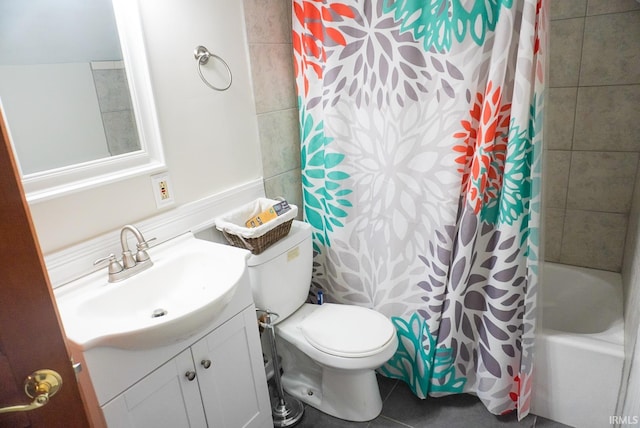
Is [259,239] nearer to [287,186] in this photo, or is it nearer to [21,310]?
[287,186]

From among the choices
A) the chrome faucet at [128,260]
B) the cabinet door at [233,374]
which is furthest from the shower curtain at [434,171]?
the chrome faucet at [128,260]

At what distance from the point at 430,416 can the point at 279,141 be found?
144 cm

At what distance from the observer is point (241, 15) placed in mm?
1844

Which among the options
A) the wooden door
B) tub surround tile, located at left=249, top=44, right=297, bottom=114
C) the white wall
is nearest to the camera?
the wooden door

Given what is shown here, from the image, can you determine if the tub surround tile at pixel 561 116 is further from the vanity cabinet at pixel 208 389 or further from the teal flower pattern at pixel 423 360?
the vanity cabinet at pixel 208 389

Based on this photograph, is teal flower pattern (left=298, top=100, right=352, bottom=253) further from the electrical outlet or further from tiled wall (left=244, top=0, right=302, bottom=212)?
the electrical outlet

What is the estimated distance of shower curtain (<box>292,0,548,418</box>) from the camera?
1557mm

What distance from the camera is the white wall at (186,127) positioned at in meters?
1.41

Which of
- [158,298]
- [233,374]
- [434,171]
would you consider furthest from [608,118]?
[158,298]

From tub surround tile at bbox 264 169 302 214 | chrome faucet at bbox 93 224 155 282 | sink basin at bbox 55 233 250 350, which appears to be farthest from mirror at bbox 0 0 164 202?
tub surround tile at bbox 264 169 302 214

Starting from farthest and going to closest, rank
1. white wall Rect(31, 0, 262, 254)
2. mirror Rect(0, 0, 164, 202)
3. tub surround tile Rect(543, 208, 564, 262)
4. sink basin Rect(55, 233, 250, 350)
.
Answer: tub surround tile Rect(543, 208, 564, 262) < white wall Rect(31, 0, 262, 254) < mirror Rect(0, 0, 164, 202) < sink basin Rect(55, 233, 250, 350)

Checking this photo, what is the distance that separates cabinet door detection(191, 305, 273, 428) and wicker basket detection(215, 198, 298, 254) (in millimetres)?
264

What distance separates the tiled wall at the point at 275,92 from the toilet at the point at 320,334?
0.28m

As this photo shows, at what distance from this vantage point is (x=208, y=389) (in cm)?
147
